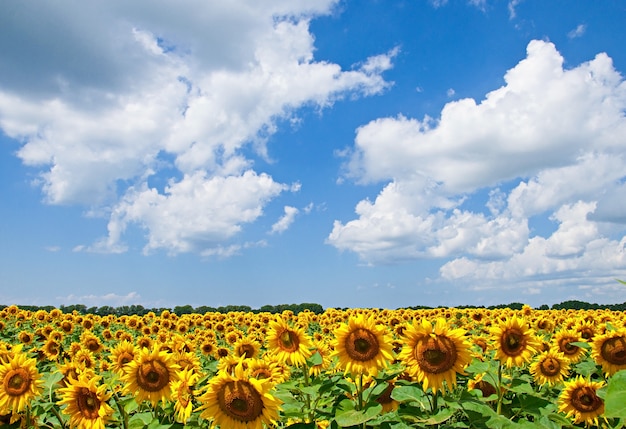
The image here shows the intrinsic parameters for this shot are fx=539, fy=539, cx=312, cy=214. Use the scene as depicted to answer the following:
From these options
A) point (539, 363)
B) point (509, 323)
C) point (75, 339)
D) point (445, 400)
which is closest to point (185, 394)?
point (445, 400)

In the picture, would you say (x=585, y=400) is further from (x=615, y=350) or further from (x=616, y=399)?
(x=616, y=399)

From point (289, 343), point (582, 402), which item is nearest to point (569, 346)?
point (582, 402)

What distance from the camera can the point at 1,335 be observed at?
18172 millimetres

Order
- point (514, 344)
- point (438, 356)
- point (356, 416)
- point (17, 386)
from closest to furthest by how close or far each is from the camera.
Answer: point (356, 416) < point (438, 356) < point (17, 386) < point (514, 344)

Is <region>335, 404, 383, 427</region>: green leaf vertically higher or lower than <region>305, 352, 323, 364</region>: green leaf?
lower

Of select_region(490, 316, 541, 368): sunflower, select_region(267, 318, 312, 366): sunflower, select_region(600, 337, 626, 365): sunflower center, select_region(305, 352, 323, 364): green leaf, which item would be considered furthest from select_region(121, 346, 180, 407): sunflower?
select_region(600, 337, 626, 365): sunflower center

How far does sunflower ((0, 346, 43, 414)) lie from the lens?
567cm

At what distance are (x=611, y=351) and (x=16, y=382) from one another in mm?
7449

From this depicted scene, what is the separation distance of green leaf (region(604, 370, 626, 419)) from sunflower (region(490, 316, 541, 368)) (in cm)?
359

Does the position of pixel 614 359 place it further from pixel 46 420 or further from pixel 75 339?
pixel 75 339

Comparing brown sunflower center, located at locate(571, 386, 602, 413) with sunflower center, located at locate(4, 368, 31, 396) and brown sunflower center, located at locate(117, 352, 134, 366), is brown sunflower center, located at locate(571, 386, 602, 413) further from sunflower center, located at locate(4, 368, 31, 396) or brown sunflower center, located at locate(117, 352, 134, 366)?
sunflower center, located at locate(4, 368, 31, 396)

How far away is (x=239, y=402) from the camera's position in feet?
15.3

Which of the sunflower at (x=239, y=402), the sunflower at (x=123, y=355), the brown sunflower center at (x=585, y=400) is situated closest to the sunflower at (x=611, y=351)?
the brown sunflower center at (x=585, y=400)

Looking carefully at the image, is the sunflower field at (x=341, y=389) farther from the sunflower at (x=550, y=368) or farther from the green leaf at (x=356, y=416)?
the sunflower at (x=550, y=368)
